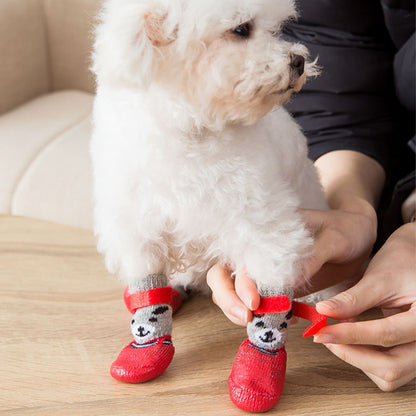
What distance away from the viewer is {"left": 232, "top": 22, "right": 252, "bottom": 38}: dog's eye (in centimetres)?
65

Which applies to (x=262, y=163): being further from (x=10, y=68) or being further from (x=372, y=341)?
(x=10, y=68)

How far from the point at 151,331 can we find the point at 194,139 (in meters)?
0.27

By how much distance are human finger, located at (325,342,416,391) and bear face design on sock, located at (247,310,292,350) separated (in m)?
0.07

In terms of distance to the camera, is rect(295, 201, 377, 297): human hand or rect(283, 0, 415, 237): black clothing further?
rect(283, 0, 415, 237): black clothing

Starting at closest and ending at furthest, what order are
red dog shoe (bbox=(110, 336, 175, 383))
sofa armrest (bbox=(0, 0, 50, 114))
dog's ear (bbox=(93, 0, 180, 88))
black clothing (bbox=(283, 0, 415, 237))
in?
1. dog's ear (bbox=(93, 0, 180, 88))
2. red dog shoe (bbox=(110, 336, 175, 383))
3. black clothing (bbox=(283, 0, 415, 237))
4. sofa armrest (bbox=(0, 0, 50, 114))

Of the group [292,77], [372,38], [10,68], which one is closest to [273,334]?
[292,77]

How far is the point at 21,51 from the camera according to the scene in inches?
62.8

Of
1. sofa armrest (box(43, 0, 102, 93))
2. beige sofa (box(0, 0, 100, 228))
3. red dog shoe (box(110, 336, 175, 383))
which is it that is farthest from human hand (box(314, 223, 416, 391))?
sofa armrest (box(43, 0, 102, 93))

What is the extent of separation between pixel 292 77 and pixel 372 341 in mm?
343

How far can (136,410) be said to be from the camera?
2.19 feet

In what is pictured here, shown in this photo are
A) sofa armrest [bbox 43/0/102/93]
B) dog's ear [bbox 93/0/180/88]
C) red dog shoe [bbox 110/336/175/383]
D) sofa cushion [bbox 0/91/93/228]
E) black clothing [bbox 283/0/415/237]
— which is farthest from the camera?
sofa armrest [bbox 43/0/102/93]

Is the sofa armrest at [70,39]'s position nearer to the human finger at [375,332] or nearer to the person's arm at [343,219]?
the person's arm at [343,219]

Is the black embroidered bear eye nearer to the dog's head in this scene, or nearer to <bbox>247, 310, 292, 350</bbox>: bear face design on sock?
<bbox>247, 310, 292, 350</bbox>: bear face design on sock

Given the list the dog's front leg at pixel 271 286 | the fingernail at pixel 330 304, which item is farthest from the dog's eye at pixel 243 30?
the fingernail at pixel 330 304
